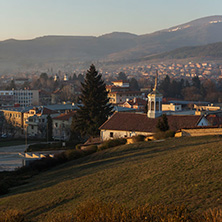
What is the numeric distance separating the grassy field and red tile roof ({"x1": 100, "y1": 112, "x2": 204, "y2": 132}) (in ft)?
39.5

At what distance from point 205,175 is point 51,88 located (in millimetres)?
140258

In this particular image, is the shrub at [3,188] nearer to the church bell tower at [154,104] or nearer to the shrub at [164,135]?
the shrub at [164,135]

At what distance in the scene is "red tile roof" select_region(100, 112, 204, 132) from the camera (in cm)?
3422

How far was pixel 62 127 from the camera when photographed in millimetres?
60906

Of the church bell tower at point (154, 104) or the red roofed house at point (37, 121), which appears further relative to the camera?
the red roofed house at point (37, 121)

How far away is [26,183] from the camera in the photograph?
2181cm

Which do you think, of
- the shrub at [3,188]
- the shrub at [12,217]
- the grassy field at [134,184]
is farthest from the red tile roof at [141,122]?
the shrub at [12,217]

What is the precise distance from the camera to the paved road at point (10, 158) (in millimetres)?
36219

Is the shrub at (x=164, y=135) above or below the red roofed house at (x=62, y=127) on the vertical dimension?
above

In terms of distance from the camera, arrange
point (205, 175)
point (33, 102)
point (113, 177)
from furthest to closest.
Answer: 1. point (33, 102)
2. point (113, 177)
3. point (205, 175)

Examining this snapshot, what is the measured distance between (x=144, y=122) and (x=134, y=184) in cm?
2046

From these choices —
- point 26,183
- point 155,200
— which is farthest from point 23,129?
point 155,200

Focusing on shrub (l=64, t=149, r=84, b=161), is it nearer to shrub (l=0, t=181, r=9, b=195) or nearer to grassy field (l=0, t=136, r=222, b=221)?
grassy field (l=0, t=136, r=222, b=221)

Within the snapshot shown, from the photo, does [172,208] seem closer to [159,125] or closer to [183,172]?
[183,172]
